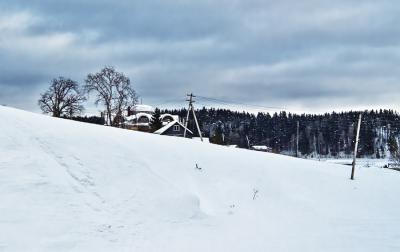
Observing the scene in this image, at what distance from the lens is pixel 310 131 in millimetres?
A: 155250

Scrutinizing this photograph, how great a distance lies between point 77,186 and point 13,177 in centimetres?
183

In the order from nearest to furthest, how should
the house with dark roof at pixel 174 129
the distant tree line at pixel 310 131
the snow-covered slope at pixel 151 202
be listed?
the snow-covered slope at pixel 151 202
the house with dark roof at pixel 174 129
the distant tree line at pixel 310 131

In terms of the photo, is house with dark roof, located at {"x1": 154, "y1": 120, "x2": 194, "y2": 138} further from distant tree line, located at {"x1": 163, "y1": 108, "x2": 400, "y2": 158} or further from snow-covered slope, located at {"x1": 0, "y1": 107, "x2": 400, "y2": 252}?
distant tree line, located at {"x1": 163, "y1": 108, "x2": 400, "y2": 158}

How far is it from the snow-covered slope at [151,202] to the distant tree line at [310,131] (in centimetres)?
10792

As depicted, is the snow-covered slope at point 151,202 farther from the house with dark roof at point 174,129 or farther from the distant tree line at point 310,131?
the distant tree line at point 310,131

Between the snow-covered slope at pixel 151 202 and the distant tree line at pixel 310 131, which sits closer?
the snow-covered slope at pixel 151 202

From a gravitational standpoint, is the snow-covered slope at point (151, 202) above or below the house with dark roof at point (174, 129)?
below

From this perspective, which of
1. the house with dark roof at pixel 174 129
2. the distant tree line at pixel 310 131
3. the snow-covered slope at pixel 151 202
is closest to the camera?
the snow-covered slope at pixel 151 202

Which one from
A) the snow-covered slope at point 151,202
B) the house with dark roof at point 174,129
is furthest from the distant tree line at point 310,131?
the snow-covered slope at point 151,202

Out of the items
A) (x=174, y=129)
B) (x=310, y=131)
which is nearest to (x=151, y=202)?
(x=174, y=129)

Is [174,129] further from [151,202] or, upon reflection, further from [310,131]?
[310,131]

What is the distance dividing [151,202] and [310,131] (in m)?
148

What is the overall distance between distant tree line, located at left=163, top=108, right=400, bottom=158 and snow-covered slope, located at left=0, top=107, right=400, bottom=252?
10792cm

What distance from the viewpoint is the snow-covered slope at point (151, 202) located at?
34.8 ft
